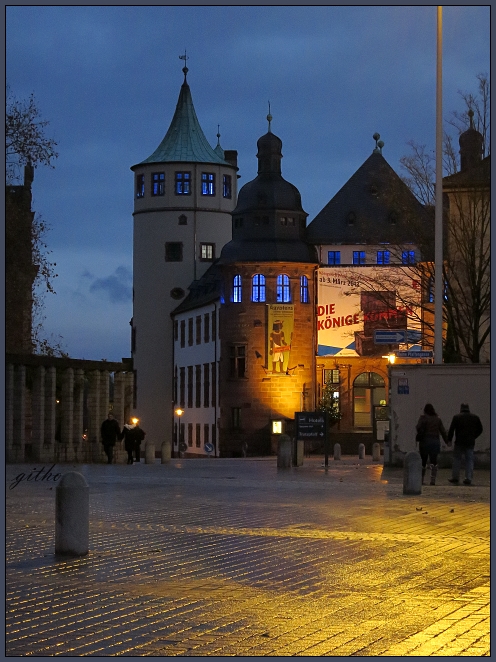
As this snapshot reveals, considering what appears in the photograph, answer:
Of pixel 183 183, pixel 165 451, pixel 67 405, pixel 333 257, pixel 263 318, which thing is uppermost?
pixel 183 183

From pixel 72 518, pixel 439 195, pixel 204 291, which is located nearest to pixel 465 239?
pixel 439 195

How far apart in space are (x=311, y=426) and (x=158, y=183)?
58.9m

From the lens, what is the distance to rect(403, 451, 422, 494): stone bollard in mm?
22781

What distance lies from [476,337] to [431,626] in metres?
31.1

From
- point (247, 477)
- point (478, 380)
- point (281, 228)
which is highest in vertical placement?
point (281, 228)

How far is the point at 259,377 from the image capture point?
241 feet

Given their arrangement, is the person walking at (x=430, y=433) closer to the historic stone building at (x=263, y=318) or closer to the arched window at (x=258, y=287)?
the historic stone building at (x=263, y=318)

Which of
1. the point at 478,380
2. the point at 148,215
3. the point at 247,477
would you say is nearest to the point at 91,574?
the point at 247,477

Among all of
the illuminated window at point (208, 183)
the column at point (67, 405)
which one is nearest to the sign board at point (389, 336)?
the column at point (67, 405)

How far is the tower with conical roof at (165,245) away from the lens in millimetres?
91812

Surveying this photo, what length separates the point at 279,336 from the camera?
241 ft

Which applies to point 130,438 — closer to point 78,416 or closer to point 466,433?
point 78,416

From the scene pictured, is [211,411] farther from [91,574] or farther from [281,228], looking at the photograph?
[91,574]

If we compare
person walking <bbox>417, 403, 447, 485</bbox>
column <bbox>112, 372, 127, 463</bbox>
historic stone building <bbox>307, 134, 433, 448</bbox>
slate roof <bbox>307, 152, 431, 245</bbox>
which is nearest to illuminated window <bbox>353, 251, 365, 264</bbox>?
historic stone building <bbox>307, 134, 433, 448</bbox>
